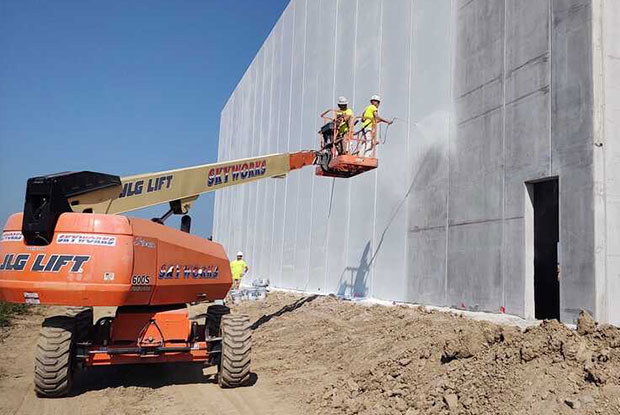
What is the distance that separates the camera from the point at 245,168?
34.0 ft

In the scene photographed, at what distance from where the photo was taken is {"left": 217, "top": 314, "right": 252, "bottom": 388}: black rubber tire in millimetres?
8016

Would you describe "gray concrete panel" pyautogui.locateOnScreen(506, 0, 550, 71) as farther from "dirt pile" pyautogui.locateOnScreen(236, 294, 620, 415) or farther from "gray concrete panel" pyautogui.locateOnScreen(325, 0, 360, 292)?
"gray concrete panel" pyautogui.locateOnScreen(325, 0, 360, 292)

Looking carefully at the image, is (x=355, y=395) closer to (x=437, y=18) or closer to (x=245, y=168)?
(x=245, y=168)

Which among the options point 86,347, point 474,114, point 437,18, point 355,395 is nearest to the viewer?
point 355,395

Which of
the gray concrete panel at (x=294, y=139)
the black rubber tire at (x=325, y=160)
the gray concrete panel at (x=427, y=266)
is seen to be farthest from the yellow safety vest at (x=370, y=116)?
the gray concrete panel at (x=294, y=139)

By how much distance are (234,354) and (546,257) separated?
5923 mm

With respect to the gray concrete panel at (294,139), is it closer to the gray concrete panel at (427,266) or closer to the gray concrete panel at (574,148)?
the gray concrete panel at (427,266)

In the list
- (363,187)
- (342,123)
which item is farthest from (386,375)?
(363,187)

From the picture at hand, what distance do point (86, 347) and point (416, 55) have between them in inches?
369

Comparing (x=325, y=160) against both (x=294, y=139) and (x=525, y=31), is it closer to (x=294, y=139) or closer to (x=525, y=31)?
(x=525, y=31)

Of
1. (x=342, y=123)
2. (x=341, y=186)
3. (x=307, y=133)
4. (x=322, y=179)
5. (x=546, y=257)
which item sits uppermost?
(x=307, y=133)

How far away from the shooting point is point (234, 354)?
26.3 ft

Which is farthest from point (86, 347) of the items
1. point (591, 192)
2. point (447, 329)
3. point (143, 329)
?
point (591, 192)

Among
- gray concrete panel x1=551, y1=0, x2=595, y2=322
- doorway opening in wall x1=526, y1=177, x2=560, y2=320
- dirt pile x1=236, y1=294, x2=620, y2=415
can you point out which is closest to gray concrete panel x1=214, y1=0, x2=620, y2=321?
gray concrete panel x1=551, y1=0, x2=595, y2=322
